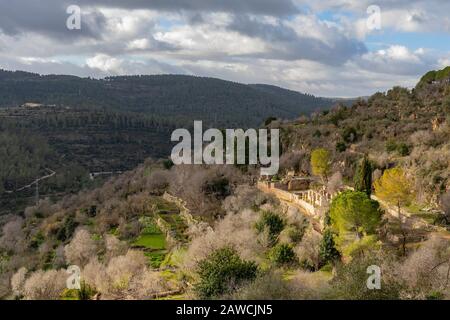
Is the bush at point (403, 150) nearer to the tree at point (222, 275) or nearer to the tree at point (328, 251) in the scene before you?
the tree at point (328, 251)

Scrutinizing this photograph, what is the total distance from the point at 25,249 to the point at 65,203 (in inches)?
412

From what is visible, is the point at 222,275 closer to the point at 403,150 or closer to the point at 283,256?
the point at 283,256

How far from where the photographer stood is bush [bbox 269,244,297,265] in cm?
1792

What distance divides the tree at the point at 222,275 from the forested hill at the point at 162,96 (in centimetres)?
7654

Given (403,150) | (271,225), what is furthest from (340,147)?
(271,225)

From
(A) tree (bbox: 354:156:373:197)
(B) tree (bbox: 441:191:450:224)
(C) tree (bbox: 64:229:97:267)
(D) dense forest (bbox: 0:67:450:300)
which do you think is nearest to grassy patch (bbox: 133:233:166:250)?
(D) dense forest (bbox: 0:67:450:300)

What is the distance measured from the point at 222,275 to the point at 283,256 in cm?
414

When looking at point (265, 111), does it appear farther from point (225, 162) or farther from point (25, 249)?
point (25, 249)

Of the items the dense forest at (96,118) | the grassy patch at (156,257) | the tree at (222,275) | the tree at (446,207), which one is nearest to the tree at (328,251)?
the tree at (222,275)

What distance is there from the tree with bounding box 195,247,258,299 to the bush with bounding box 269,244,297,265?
308 cm

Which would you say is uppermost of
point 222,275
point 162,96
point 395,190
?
point 162,96

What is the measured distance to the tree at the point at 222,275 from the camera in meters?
14.1

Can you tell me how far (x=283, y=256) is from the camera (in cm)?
1797

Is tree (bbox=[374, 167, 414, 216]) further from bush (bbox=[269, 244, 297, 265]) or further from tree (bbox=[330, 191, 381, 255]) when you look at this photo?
bush (bbox=[269, 244, 297, 265])
